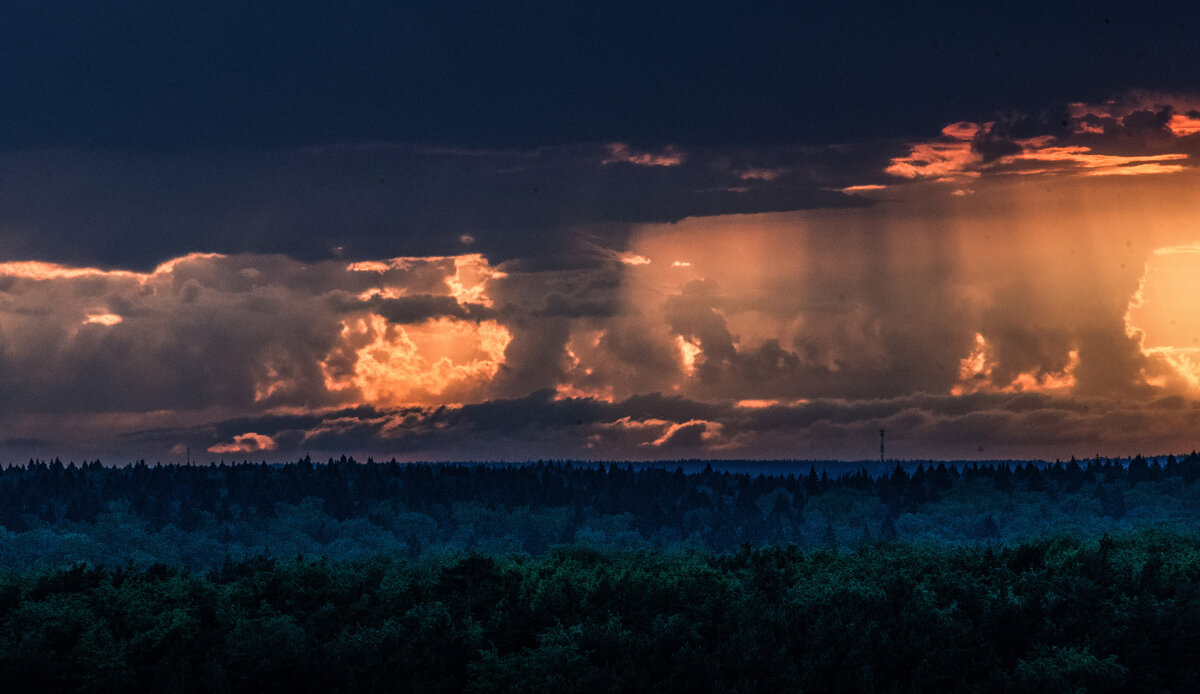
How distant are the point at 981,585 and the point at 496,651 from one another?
159ft

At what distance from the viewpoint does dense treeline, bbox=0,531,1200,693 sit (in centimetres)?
11256

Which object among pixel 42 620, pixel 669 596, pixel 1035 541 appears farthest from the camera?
pixel 1035 541

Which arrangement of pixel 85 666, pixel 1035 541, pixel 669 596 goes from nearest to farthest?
pixel 85 666, pixel 669 596, pixel 1035 541

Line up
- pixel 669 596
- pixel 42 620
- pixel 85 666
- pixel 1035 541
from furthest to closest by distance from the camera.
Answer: pixel 1035 541 → pixel 669 596 → pixel 42 620 → pixel 85 666

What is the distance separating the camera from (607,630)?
118812 mm

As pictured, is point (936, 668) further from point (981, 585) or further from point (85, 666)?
point (85, 666)

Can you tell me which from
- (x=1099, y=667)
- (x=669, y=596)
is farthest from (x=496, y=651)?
(x=1099, y=667)

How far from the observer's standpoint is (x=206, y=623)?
127 metres

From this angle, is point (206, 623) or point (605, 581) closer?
point (206, 623)

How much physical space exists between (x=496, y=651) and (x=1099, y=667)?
46799 millimetres

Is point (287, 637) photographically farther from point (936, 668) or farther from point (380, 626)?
point (936, 668)

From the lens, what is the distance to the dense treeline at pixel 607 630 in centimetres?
11256

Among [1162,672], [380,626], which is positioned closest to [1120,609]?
[1162,672]

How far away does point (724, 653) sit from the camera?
378ft
